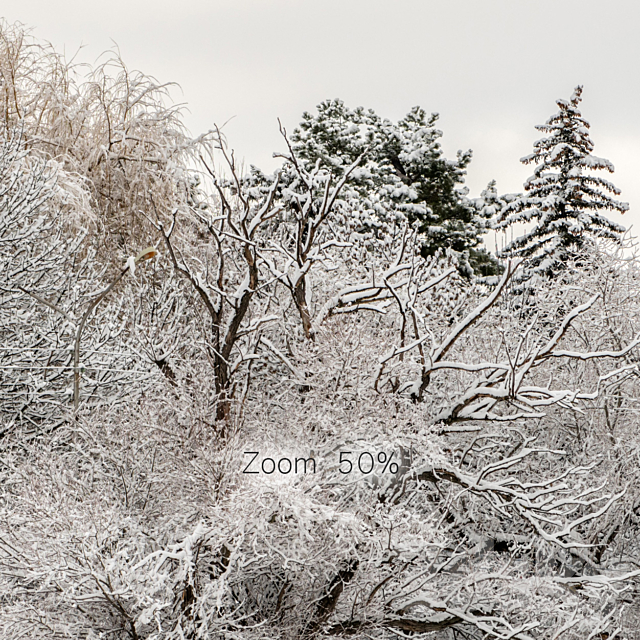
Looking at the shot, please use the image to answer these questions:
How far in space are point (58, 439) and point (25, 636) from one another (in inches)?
126

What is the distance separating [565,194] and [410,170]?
7.88 meters

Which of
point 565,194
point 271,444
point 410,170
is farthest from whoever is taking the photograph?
point 410,170

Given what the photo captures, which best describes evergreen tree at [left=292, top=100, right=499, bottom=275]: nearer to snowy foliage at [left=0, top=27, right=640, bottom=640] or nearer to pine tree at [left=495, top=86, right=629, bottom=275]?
pine tree at [left=495, top=86, right=629, bottom=275]

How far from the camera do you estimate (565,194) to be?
981 inches

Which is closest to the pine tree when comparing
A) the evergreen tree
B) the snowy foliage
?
the evergreen tree

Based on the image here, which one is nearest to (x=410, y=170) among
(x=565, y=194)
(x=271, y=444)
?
(x=565, y=194)

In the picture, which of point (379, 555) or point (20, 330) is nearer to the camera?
point (379, 555)

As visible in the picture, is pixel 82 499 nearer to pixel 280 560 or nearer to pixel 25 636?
pixel 25 636

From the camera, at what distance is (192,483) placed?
345 inches

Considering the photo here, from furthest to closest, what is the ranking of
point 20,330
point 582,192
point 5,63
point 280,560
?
point 582,192
point 5,63
point 20,330
point 280,560

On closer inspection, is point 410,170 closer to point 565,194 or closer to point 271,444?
point 565,194

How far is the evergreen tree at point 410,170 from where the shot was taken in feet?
98.4

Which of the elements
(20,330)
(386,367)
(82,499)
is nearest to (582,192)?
(386,367)

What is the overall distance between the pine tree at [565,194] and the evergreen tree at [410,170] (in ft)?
14.4
